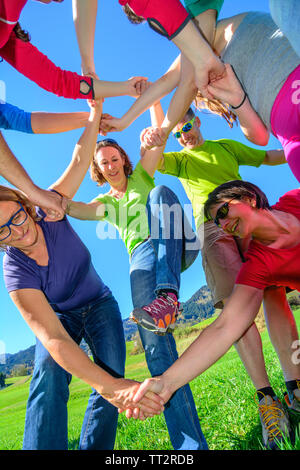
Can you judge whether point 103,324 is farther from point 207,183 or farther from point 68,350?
point 207,183

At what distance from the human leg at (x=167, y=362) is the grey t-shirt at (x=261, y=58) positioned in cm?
153

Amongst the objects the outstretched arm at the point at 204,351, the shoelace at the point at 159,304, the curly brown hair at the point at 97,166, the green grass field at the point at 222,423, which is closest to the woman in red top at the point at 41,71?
the curly brown hair at the point at 97,166

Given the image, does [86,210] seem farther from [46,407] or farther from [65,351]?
[46,407]

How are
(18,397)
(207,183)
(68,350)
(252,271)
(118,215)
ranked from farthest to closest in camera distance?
(18,397) → (207,183) → (118,215) → (252,271) → (68,350)

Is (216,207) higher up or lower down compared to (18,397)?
higher up

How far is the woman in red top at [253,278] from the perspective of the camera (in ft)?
7.93

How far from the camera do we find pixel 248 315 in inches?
97.3

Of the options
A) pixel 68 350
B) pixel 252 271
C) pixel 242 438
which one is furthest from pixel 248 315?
pixel 68 350

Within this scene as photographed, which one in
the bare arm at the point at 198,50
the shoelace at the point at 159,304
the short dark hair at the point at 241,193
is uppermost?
the bare arm at the point at 198,50

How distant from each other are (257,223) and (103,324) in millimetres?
1494

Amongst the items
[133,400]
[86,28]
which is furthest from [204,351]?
[86,28]

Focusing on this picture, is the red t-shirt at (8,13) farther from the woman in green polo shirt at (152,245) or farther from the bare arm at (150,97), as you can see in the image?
the woman in green polo shirt at (152,245)

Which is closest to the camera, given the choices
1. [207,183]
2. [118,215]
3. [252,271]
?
[252,271]

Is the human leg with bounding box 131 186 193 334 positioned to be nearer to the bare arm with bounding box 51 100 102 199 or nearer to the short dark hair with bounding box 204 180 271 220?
the short dark hair with bounding box 204 180 271 220
